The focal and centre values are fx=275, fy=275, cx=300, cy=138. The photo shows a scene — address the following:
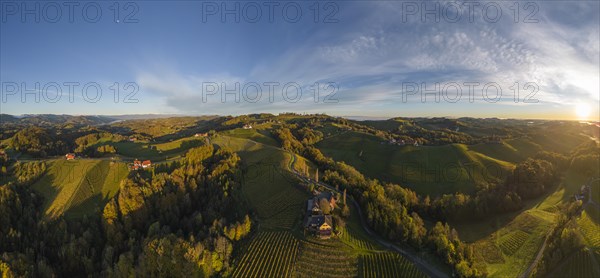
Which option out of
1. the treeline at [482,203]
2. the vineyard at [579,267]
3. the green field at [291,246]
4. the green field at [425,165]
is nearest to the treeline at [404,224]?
the green field at [291,246]

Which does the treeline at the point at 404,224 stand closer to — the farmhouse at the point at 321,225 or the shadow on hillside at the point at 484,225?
the shadow on hillside at the point at 484,225

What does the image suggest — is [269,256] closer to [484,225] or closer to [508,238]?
[508,238]

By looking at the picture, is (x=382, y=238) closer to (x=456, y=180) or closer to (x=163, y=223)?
(x=163, y=223)

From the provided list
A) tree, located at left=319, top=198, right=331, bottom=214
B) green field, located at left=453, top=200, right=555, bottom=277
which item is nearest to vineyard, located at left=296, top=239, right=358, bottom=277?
tree, located at left=319, top=198, right=331, bottom=214

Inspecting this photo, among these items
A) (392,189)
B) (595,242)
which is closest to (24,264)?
(392,189)

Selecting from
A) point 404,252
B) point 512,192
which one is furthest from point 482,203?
point 404,252

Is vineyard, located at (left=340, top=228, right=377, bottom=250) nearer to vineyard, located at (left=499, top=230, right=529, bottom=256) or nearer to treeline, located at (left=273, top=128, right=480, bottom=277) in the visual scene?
treeline, located at (left=273, top=128, right=480, bottom=277)
